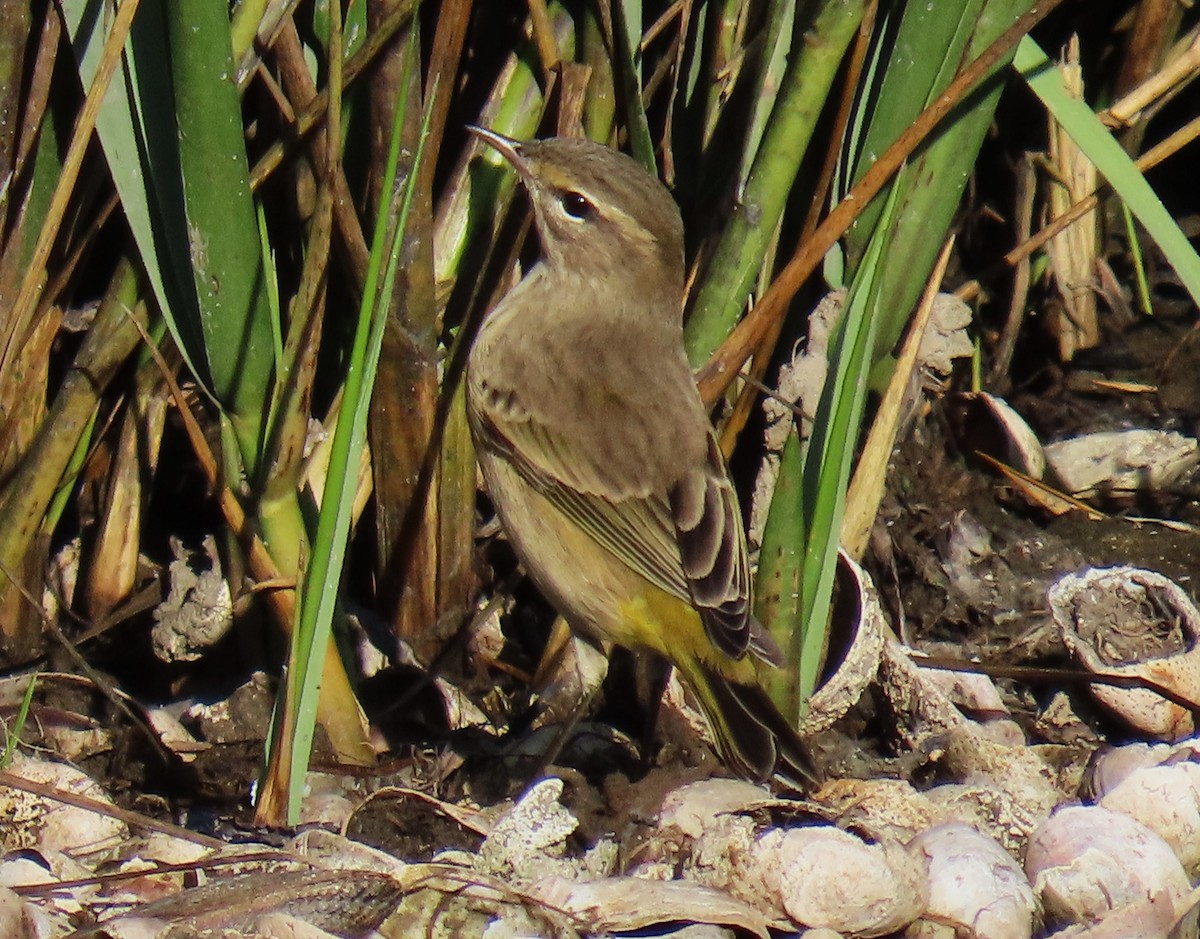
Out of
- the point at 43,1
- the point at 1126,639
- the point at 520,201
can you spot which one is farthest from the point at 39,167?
the point at 1126,639

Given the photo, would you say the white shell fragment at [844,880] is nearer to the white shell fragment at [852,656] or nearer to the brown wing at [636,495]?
the brown wing at [636,495]

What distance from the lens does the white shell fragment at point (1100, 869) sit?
280 centimetres

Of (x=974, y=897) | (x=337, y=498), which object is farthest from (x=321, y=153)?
(x=974, y=897)

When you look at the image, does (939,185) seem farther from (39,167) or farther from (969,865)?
(39,167)

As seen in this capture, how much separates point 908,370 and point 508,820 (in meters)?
1.30

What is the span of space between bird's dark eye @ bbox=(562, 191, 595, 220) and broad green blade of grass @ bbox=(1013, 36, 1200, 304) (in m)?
0.89

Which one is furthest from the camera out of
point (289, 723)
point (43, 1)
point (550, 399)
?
point (550, 399)

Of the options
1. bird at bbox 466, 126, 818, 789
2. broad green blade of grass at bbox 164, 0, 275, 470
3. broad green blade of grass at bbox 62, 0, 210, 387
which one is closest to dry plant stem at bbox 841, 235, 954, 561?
bird at bbox 466, 126, 818, 789

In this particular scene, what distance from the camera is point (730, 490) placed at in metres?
3.36

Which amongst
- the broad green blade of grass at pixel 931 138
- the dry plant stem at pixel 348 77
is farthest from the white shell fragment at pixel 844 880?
the dry plant stem at pixel 348 77

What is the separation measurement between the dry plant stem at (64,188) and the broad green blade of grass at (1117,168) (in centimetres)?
172

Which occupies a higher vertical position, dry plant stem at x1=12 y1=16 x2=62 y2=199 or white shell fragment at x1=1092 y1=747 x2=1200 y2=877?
dry plant stem at x1=12 y1=16 x2=62 y2=199

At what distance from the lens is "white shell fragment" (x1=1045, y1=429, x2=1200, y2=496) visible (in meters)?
4.13

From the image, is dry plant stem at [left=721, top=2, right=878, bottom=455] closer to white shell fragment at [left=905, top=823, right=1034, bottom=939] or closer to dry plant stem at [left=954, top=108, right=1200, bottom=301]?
dry plant stem at [left=954, top=108, right=1200, bottom=301]
